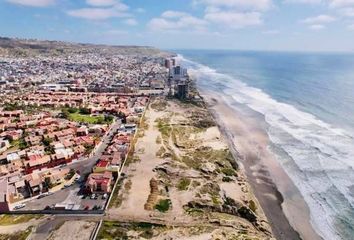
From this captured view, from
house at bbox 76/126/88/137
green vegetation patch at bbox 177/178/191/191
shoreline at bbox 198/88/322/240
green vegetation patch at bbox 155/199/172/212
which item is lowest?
shoreline at bbox 198/88/322/240

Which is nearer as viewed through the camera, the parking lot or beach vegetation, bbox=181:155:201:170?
the parking lot

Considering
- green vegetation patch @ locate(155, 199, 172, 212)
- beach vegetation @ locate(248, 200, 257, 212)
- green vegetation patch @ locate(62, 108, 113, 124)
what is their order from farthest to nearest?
green vegetation patch @ locate(62, 108, 113, 124), beach vegetation @ locate(248, 200, 257, 212), green vegetation patch @ locate(155, 199, 172, 212)

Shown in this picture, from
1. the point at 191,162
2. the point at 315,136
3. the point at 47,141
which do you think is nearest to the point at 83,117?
the point at 47,141

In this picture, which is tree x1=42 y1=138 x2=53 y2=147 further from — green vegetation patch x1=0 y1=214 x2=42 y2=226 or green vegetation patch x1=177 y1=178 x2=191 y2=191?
green vegetation patch x1=177 y1=178 x2=191 y2=191

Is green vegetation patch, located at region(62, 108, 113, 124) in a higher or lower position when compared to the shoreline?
higher

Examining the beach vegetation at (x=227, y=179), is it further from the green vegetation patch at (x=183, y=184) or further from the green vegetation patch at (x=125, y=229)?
the green vegetation patch at (x=125, y=229)

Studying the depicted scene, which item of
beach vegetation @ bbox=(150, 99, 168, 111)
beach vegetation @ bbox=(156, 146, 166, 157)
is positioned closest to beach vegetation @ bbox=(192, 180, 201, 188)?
beach vegetation @ bbox=(156, 146, 166, 157)

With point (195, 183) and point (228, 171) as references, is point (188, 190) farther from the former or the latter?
point (228, 171)
